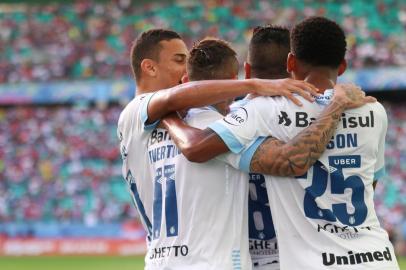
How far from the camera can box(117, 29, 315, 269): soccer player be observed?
13.7ft

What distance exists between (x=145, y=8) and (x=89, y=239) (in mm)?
11835

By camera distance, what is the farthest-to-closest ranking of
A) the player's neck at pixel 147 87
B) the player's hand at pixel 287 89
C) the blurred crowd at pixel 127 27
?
1. the blurred crowd at pixel 127 27
2. the player's neck at pixel 147 87
3. the player's hand at pixel 287 89

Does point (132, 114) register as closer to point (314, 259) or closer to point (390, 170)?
point (314, 259)

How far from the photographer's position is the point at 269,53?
4.46m

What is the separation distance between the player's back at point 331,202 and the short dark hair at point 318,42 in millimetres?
210

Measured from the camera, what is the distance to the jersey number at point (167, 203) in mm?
4285

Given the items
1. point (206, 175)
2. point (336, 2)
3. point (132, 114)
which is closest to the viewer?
point (206, 175)

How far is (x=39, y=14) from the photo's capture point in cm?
3516

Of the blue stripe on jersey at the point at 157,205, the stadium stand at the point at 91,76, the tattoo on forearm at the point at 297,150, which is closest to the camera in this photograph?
the tattoo on forearm at the point at 297,150

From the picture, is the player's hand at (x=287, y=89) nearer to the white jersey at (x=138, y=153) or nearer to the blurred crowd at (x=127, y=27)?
the white jersey at (x=138, y=153)

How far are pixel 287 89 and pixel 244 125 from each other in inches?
11.2

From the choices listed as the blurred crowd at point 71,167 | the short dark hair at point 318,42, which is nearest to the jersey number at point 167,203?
the short dark hair at point 318,42

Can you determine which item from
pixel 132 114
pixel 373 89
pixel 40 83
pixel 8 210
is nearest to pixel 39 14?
pixel 40 83

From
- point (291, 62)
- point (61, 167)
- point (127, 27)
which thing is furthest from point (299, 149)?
point (127, 27)
